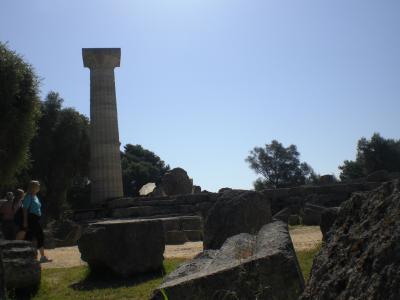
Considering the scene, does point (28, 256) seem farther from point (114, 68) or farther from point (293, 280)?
point (114, 68)

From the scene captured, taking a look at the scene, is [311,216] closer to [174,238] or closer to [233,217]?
[174,238]

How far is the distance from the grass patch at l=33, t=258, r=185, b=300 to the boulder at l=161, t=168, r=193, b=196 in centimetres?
2002

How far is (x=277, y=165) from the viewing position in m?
74.0

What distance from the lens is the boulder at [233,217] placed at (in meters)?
8.65

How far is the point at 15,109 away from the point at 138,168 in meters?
43.2

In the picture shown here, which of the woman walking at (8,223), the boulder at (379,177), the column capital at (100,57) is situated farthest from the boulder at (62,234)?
the boulder at (379,177)

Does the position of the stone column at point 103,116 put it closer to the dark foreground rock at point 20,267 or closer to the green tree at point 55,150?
the green tree at point 55,150

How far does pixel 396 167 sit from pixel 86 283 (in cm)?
5358

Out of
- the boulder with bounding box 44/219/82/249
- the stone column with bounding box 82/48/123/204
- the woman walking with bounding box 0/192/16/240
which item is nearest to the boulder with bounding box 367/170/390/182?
the boulder with bounding box 44/219/82/249

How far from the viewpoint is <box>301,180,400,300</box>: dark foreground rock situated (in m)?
1.73

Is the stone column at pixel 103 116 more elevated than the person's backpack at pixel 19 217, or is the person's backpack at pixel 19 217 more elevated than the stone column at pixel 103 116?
the stone column at pixel 103 116

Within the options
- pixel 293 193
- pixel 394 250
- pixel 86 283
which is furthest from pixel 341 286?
pixel 293 193

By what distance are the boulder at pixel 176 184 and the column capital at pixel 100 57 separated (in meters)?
7.40

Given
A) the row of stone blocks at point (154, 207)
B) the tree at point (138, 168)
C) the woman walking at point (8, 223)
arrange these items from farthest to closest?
1. the tree at point (138, 168)
2. the row of stone blocks at point (154, 207)
3. the woman walking at point (8, 223)
